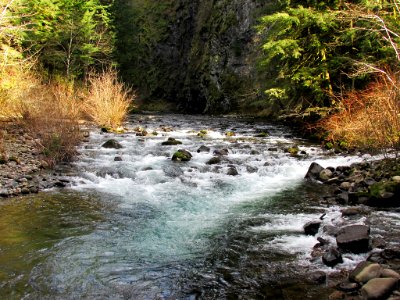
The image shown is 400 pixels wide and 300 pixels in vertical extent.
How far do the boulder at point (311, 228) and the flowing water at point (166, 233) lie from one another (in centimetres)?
11

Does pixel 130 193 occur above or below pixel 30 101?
below

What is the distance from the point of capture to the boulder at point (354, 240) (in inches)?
190

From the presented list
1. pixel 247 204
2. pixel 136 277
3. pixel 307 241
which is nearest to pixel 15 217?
pixel 136 277

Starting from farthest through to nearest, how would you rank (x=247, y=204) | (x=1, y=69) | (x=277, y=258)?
(x=1, y=69) → (x=247, y=204) → (x=277, y=258)

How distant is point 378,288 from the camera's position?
3643mm

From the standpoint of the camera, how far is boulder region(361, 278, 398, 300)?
11.8 feet

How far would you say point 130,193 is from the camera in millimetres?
8398

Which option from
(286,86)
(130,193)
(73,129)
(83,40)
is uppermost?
(83,40)

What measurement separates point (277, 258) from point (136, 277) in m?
1.79

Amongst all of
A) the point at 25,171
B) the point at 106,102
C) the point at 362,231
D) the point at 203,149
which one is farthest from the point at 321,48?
the point at 25,171

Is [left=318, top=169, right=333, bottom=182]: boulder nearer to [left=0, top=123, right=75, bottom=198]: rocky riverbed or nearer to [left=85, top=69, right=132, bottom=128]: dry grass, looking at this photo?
[left=0, top=123, right=75, bottom=198]: rocky riverbed

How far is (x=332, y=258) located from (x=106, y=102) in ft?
46.1

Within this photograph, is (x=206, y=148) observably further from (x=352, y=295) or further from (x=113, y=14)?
(x=113, y=14)

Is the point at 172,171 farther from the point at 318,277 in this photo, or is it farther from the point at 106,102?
the point at 106,102
